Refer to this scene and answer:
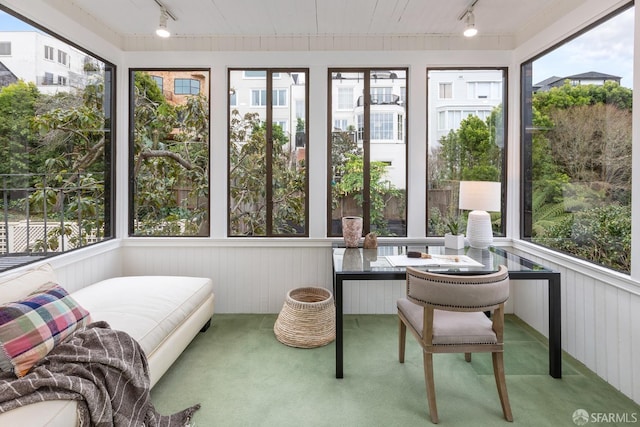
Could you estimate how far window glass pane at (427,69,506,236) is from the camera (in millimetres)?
3186

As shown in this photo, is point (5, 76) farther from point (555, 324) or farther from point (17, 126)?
point (555, 324)

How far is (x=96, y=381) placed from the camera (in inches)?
56.6

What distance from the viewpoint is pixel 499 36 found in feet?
10.3

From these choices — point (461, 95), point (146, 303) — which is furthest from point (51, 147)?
point (461, 95)

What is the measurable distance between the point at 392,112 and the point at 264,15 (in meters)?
1.40

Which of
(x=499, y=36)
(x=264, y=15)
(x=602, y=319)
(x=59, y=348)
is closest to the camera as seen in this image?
(x=59, y=348)

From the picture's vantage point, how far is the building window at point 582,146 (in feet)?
6.88

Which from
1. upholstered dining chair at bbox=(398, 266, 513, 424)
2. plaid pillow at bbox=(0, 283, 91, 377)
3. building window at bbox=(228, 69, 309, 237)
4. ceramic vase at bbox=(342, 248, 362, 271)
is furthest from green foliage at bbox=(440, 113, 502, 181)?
plaid pillow at bbox=(0, 283, 91, 377)

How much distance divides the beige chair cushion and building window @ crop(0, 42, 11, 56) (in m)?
3.01

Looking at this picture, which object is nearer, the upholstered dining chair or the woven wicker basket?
the upholstered dining chair

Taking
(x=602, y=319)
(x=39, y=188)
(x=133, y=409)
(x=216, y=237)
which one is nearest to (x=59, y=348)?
(x=133, y=409)

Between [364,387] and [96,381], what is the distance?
1.45m

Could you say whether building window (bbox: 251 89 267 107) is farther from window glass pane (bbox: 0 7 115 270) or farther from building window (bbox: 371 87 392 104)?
window glass pane (bbox: 0 7 115 270)

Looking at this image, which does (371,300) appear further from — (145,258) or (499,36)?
(499,36)
